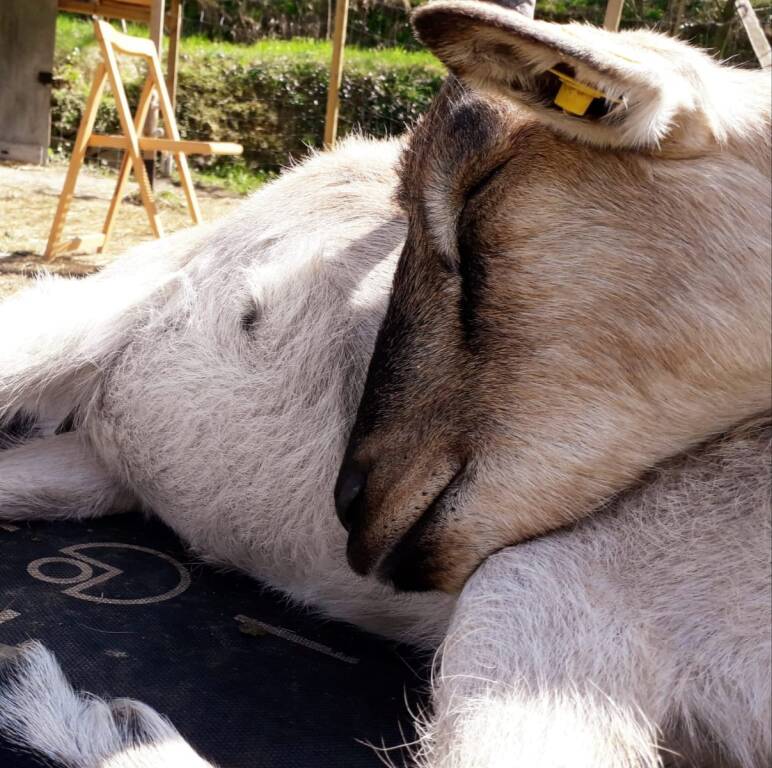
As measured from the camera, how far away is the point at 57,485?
310 centimetres

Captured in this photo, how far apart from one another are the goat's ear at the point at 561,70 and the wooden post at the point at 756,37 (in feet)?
2.64

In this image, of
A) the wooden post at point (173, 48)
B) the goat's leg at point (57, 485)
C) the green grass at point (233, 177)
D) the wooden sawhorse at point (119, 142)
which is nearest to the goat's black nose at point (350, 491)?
the goat's leg at point (57, 485)

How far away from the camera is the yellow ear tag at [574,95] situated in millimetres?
1713

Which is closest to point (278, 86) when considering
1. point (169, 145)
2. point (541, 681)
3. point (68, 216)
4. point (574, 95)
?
point (68, 216)

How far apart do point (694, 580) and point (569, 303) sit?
528 millimetres

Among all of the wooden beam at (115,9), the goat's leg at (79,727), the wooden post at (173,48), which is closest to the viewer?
the goat's leg at (79,727)

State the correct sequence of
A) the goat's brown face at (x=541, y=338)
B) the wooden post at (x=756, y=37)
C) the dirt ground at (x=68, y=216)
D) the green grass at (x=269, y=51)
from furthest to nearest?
1. the green grass at (x=269, y=51)
2. the dirt ground at (x=68, y=216)
3. the wooden post at (x=756, y=37)
4. the goat's brown face at (x=541, y=338)

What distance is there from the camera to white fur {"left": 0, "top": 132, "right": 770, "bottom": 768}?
168 cm

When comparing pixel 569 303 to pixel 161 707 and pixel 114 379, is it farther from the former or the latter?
pixel 114 379

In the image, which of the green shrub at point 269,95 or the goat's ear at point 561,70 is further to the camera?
the green shrub at point 269,95

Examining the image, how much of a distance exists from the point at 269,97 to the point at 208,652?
1750cm

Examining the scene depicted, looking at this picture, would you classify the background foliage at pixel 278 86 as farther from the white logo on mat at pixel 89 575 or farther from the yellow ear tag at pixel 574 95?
the yellow ear tag at pixel 574 95

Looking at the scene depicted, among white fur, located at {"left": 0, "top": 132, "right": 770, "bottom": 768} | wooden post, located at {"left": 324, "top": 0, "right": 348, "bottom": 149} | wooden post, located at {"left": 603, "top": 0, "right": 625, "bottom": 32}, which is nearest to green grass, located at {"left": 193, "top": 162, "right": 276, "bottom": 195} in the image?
wooden post, located at {"left": 324, "top": 0, "right": 348, "bottom": 149}

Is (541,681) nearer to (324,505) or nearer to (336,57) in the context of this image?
(324,505)
